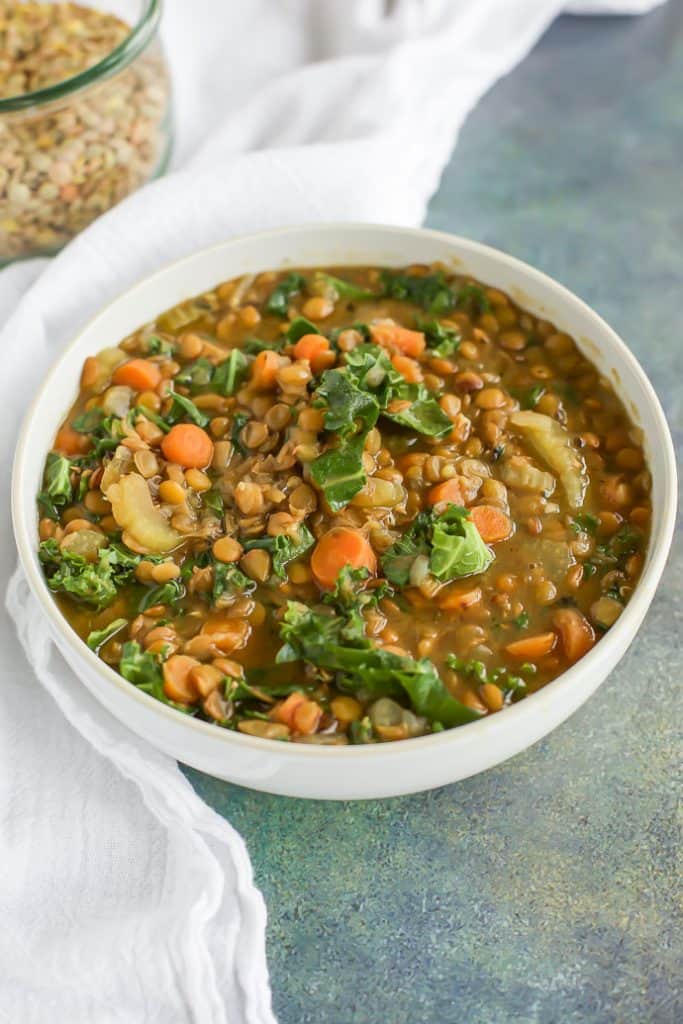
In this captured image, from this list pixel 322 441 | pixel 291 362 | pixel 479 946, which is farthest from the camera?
pixel 291 362

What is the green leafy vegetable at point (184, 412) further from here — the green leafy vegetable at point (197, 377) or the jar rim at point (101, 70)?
the jar rim at point (101, 70)

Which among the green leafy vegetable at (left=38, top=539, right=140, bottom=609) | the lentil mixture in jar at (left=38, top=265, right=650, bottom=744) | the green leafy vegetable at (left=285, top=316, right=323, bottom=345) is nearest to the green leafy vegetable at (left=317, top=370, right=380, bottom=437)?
the lentil mixture in jar at (left=38, top=265, right=650, bottom=744)

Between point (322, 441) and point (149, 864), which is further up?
point (322, 441)

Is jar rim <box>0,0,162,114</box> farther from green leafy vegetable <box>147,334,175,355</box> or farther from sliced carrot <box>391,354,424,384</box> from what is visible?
sliced carrot <box>391,354,424,384</box>

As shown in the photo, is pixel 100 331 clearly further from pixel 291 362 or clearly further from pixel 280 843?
pixel 280 843

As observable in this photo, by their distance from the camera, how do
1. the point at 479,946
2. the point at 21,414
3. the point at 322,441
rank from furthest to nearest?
the point at 21,414 → the point at 322,441 → the point at 479,946

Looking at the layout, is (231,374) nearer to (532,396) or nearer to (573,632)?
(532,396)

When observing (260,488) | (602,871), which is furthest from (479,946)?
(260,488)
